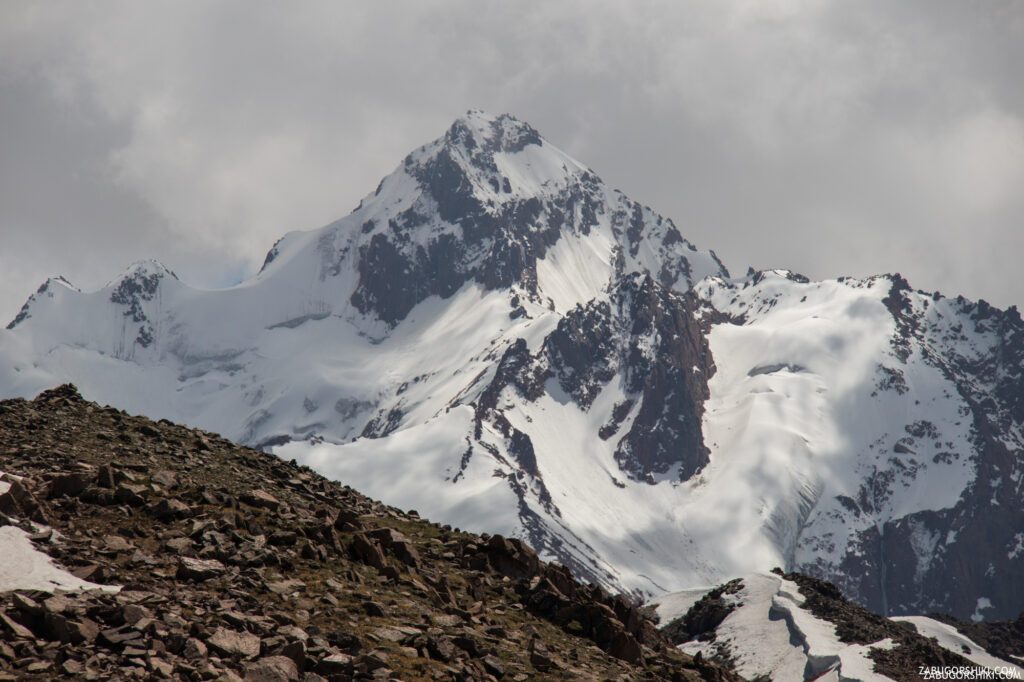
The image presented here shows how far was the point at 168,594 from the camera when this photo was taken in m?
36.3

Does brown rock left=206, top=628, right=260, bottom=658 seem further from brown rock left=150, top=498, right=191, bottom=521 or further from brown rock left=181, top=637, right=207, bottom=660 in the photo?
brown rock left=150, top=498, right=191, bottom=521

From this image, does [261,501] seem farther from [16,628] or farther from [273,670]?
[16,628]

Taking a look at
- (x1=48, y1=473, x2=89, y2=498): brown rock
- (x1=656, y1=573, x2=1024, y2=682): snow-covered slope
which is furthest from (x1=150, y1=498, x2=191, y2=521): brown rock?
(x1=656, y1=573, x2=1024, y2=682): snow-covered slope

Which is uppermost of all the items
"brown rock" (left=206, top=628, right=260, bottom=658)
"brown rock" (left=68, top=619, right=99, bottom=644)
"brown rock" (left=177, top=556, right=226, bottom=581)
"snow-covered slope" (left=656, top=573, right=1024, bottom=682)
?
"snow-covered slope" (left=656, top=573, right=1024, bottom=682)

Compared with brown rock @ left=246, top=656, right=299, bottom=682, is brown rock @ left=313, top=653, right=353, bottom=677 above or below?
above

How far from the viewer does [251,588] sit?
38.9 metres

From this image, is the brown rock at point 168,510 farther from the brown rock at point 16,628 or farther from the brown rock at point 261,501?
the brown rock at point 16,628

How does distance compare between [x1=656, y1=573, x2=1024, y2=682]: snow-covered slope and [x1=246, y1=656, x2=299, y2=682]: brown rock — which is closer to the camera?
[x1=246, y1=656, x2=299, y2=682]: brown rock

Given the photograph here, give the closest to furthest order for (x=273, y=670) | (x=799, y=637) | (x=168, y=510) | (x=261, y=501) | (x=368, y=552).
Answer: (x=273, y=670), (x=168, y=510), (x=368, y=552), (x=261, y=501), (x=799, y=637)

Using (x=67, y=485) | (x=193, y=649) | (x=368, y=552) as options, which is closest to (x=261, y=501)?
(x=368, y=552)

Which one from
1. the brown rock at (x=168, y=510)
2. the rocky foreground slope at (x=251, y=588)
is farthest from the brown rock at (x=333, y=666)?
the brown rock at (x=168, y=510)

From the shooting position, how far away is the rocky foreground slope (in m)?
33.2

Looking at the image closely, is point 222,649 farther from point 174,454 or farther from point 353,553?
point 174,454

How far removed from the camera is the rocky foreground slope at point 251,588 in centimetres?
3322
